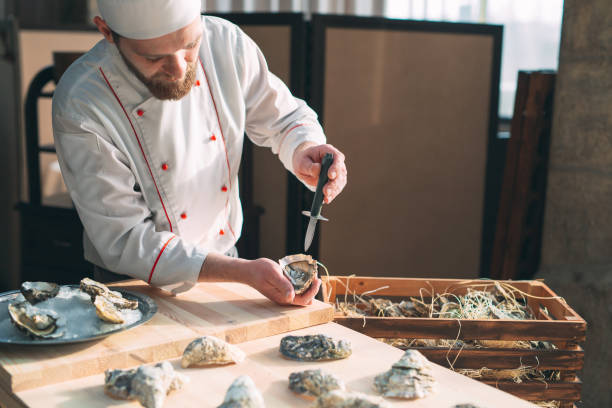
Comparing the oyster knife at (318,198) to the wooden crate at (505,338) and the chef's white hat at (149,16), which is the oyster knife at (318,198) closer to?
the wooden crate at (505,338)

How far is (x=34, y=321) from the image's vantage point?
44.1 inches

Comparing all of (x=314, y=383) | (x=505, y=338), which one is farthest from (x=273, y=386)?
(x=505, y=338)

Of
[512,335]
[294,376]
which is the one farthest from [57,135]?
[512,335]

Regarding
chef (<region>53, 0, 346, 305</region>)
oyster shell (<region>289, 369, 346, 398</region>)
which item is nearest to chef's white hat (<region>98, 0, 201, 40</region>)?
chef (<region>53, 0, 346, 305</region>)

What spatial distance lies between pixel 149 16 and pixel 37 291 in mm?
610

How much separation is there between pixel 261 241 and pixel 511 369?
1.82 m

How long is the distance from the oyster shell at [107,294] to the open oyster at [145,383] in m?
0.22

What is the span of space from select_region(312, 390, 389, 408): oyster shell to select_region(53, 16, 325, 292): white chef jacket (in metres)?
0.58

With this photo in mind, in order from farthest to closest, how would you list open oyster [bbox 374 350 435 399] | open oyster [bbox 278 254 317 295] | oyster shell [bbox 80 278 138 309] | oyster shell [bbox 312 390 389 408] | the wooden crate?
the wooden crate → open oyster [bbox 278 254 317 295] → oyster shell [bbox 80 278 138 309] → open oyster [bbox 374 350 435 399] → oyster shell [bbox 312 390 389 408]

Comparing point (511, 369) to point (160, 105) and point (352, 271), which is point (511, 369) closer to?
point (160, 105)

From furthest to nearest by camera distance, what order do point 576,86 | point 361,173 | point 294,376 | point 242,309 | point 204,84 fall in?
point 361,173, point 576,86, point 204,84, point 242,309, point 294,376

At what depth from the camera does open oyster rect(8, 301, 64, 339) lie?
111 centimetres

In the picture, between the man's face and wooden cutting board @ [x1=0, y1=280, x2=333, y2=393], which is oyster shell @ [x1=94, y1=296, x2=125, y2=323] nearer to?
wooden cutting board @ [x1=0, y1=280, x2=333, y2=393]

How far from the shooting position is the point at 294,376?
3.35 ft
